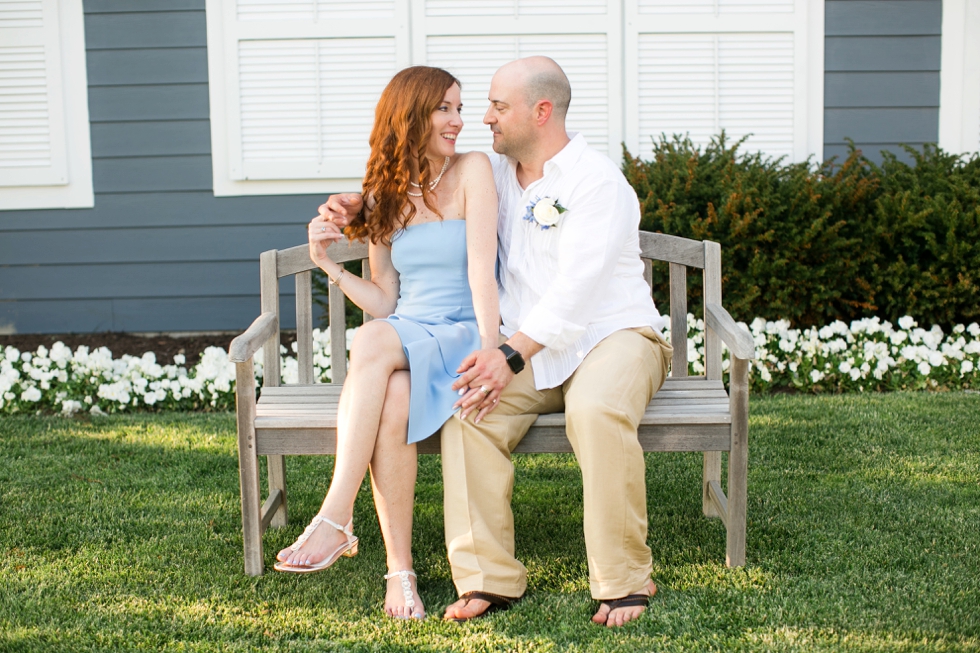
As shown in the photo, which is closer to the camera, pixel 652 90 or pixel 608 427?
pixel 608 427

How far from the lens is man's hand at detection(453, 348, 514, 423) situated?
111 inches

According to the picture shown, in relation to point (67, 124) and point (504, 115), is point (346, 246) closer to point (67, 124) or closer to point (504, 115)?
point (504, 115)

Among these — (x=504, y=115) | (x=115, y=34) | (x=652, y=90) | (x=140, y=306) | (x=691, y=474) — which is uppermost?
(x=115, y=34)

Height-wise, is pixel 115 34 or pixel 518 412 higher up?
pixel 115 34

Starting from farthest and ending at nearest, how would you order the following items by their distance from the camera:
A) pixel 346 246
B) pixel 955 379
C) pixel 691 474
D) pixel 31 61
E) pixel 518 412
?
1. pixel 31 61
2. pixel 955 379
3. pixel 691 474
4. pixel 346 246
5. pixel 518 412

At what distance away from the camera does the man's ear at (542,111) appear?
3080 millimetres

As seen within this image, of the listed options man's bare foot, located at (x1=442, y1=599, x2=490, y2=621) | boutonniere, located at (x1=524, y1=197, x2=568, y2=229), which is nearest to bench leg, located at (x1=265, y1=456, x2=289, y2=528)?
man's bare foot, located at (x1=442, y1=599, x2=490, y2=621)

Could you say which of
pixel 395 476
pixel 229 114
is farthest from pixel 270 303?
pixel 229 114

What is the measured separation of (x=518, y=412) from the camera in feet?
9.57

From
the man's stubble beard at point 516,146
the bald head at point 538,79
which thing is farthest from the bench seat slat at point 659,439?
the bald head at point 538,79

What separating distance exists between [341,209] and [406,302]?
1.23 feet

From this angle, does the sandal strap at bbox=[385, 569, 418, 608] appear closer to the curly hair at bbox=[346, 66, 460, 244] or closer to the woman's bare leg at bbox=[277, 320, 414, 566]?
the woman's bare leg at bbox=[277, 320, 414, 566]

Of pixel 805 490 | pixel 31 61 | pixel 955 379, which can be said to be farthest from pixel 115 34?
pixel 955 379

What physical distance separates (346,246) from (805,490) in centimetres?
201
